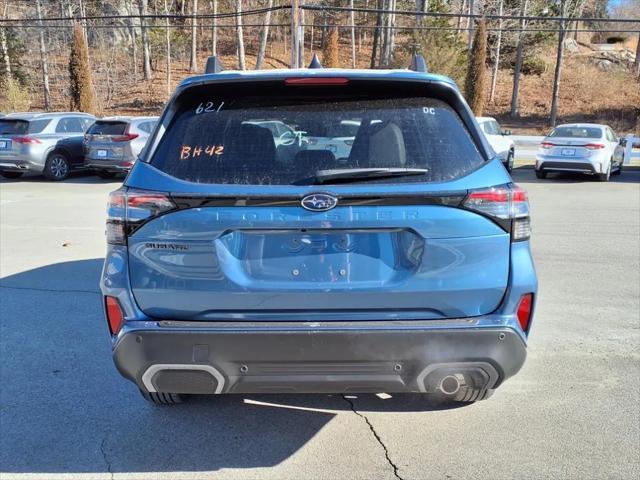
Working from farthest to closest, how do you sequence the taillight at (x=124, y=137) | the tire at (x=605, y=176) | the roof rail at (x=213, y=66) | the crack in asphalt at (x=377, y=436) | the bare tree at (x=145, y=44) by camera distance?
the bare tree at (x=145, y=44), the tire at (x=605, y=176), the taillight at (x=124, y=137), the roof rail at (x=213, y=66), the crack in asphalt at (x=377, y=436)

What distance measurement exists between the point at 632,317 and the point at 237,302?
4312 millimetres

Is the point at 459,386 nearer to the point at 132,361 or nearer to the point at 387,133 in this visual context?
the point at 387,133

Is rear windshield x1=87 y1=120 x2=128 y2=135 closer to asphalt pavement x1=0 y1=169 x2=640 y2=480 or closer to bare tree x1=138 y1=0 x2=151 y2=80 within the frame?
asphalt pavement x1=0 y1=169 x2=640 y2=480

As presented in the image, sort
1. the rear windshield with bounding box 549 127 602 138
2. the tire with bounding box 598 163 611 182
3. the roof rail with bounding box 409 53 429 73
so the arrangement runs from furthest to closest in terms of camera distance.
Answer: the rear windshield with bounding box 549 127 602 138, the tire with bounding box 598 163 611 182, the roof rail with bounding box 409 53 429 73

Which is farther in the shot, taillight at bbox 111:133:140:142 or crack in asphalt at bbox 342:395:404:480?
taillight at bbox 111:133:140:142

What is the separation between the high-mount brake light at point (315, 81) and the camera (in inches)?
114

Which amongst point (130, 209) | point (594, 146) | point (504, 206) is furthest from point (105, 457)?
point (594, 146)

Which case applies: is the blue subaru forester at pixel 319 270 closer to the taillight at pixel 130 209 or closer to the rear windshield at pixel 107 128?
the taillight at pixel 130 209

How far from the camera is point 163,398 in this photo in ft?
11.7

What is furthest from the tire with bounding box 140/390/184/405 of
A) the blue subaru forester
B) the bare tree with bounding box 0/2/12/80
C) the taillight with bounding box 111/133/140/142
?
the bare tree with bounding box 0/2/12/80

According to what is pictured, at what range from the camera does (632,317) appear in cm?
544

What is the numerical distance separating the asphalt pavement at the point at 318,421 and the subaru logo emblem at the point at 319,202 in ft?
4.68

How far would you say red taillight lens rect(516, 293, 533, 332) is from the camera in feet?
9.07

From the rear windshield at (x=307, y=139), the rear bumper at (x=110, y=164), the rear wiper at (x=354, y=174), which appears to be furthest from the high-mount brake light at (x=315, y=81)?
the rear bumper at (x=110, y=164)
